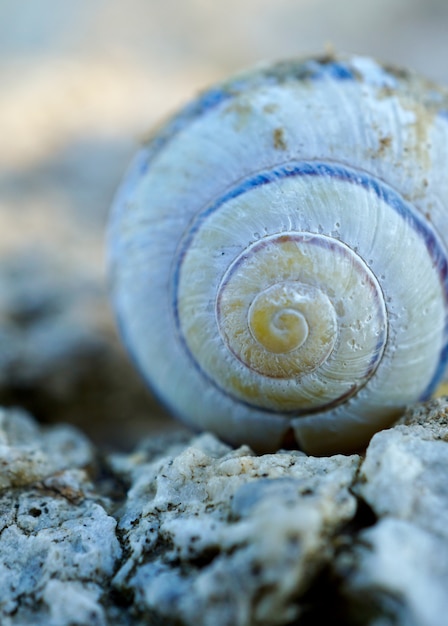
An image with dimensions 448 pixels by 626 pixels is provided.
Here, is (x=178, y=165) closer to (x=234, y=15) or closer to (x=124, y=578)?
(x=124, y=578)

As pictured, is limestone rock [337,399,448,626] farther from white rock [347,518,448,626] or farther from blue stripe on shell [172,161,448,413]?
blue stripe on shell [172,161,448,413]

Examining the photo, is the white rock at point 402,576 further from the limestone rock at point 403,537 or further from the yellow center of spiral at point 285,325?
the yellow center of spiral at point 285,325

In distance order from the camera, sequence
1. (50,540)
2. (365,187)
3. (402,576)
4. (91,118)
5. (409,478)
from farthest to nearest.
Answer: (91,118) → (365,187) → (50,540) → (409,478) → (402,576)

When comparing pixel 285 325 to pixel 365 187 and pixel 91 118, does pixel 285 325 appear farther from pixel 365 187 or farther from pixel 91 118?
pixel 91 118

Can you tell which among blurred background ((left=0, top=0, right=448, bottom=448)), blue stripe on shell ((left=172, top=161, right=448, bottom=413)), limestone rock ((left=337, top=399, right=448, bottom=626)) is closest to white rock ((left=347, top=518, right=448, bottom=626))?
limestone rock ((left=337, top=399, right=448, bottom=626))

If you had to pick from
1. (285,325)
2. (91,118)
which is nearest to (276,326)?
(285,325)

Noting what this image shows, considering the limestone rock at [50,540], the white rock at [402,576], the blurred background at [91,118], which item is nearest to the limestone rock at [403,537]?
the white rock at [402,576]

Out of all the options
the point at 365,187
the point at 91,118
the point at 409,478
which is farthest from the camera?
the point at 91,118

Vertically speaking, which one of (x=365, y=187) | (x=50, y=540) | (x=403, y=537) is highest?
(x=365, y=187)
